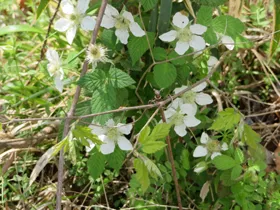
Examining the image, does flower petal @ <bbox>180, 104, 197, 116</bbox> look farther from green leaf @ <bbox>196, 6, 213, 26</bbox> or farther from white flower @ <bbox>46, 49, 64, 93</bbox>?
white flower @ <bbox>46, 49, 64, 93</bbox>

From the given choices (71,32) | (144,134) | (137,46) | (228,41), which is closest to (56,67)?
(71,32)

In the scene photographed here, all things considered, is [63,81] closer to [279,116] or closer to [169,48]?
[169,48]

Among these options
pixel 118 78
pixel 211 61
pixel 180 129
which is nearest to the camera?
pixel 118 78

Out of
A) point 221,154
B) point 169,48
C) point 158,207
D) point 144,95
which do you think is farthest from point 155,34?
point 158,207

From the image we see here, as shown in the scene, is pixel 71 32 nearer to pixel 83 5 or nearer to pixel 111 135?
pixel 83 5

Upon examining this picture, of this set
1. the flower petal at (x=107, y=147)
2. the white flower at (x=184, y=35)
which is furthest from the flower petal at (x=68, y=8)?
the flower petal at (x=107, y=147)
